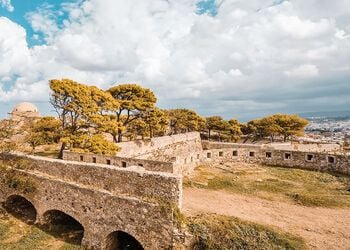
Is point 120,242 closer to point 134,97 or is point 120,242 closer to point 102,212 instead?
point 102,212

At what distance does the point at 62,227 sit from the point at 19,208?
4730 mm

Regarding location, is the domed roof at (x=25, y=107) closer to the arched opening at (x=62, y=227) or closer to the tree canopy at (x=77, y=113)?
the tree canopy at (x=77, y=113)

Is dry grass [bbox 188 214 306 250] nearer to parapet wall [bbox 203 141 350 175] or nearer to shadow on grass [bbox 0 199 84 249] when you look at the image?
shadow on grass [bbox 0 199 84 249]

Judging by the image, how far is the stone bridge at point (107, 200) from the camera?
13.0m

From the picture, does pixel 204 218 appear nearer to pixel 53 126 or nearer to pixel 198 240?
pixel 198 240

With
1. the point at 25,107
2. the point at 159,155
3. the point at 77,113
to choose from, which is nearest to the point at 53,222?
the point at 77,113

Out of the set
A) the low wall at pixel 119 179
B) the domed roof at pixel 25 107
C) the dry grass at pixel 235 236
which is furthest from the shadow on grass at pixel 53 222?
A: the domed roof at pixel 25 107

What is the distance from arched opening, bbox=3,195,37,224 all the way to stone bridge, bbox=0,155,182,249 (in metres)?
0.43

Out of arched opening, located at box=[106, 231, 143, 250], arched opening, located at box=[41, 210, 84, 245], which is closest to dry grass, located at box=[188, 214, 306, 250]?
arched opening, located at box=[106, 231, 143, 250]

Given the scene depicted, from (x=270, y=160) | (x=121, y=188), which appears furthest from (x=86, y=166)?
(x=270, y=160)

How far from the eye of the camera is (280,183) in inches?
877

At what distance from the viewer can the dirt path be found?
12547 mm

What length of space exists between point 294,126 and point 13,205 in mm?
43967

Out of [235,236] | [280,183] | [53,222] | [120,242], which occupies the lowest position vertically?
[120,242]
